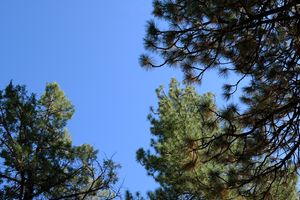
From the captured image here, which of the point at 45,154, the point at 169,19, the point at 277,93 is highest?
the point at 45,154

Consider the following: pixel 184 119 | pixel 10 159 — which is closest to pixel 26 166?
pixel 10 159

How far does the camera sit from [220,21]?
5.85 metres

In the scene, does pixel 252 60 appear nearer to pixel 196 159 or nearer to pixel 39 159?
pixel 196 159

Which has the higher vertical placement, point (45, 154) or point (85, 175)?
point (45, 154)

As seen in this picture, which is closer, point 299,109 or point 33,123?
point 299,109

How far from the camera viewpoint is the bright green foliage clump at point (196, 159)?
6.35m

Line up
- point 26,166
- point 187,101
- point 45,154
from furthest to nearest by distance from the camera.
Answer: point 187,101 → point 45,154 → point 26,166

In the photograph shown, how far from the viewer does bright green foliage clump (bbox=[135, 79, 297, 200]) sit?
635 centimetres

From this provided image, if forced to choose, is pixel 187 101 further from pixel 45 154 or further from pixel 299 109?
pixel 299 109

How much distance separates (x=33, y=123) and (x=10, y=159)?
1427 mm

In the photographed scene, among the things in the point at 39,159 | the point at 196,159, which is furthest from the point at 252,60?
the point at 39,159

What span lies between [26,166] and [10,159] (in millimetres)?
399

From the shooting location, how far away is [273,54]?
21.1 ft

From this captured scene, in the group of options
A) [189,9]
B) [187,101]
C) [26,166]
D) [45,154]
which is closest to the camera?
[189,9]
